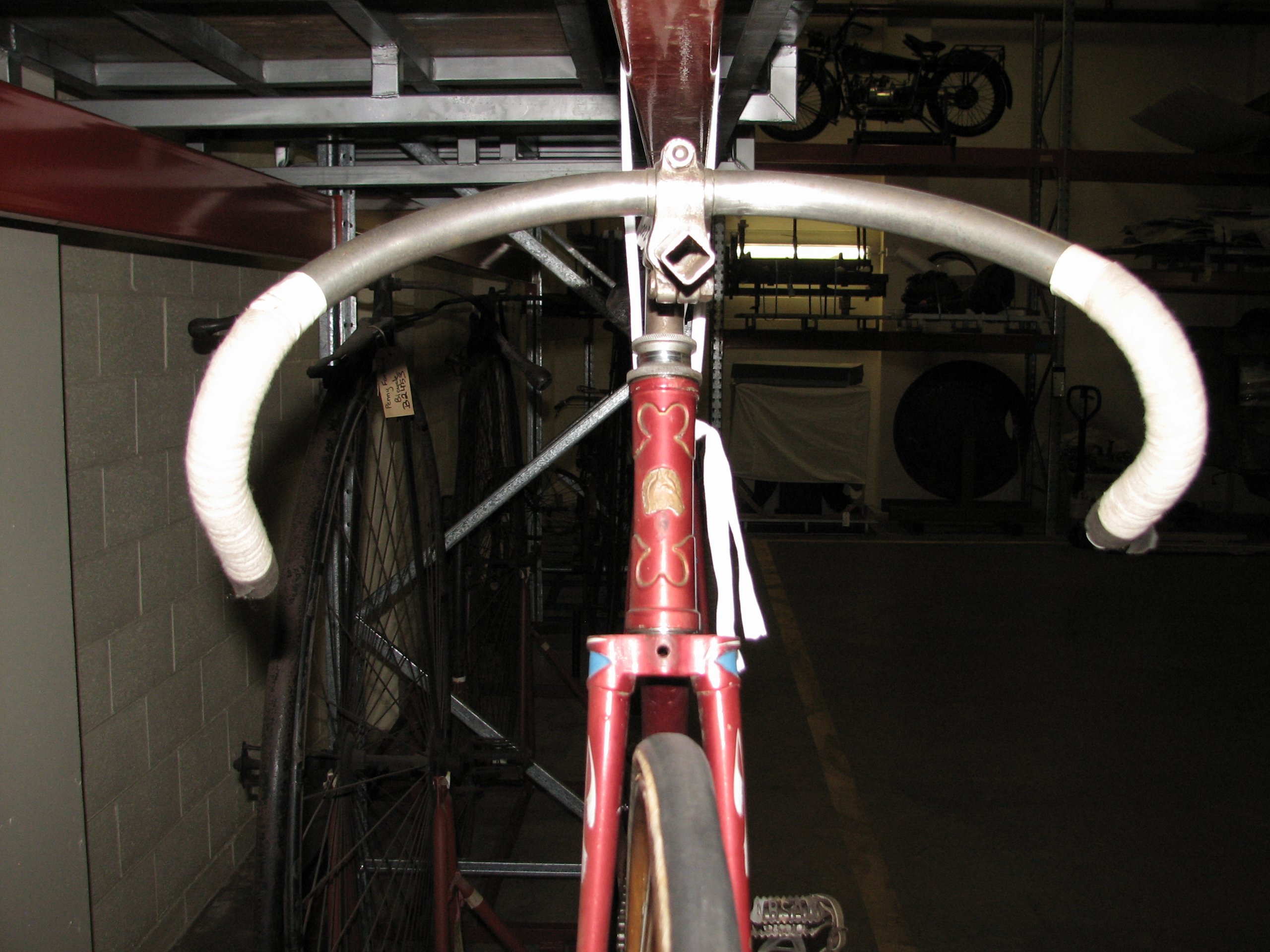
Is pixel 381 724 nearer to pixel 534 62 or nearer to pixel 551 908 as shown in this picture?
pixel 551 908

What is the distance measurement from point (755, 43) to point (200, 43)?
2.35 ft

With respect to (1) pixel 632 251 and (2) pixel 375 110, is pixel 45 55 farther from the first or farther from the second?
(1) pixel 632 251

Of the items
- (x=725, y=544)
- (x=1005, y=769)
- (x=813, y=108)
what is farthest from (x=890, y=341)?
(x=725, y=544)

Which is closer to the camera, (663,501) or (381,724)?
(663,501)

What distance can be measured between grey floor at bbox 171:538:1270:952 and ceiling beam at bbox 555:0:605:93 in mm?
1781

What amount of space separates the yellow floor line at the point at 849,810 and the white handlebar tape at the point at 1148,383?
1831mm

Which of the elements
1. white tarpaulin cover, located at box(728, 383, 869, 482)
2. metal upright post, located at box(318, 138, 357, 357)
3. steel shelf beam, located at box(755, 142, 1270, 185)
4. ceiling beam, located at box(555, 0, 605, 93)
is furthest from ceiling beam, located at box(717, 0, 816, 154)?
white tarpaulin cover, located at box(728, 383, 869, 482)

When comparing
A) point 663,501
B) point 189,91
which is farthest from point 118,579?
point 663,501

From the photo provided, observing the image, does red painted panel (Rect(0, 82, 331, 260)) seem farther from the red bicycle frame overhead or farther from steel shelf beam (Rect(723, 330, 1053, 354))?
steel shelf beam (Rect(723, 330, 1053, 354))

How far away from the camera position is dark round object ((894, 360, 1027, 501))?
695 centimetres

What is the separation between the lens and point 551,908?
203 cm

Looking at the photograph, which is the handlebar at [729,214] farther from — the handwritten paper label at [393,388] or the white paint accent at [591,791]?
the handwritten paper label at [393,388]

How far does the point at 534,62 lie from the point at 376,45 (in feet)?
0.73

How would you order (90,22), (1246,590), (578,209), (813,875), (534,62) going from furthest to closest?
(1246,590) < (813,875) < (534,62) < (90,22) < (578,209)
